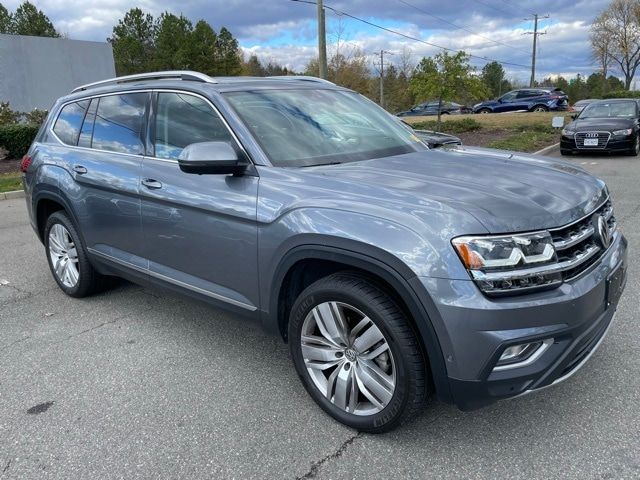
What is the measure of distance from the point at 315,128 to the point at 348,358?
148cm

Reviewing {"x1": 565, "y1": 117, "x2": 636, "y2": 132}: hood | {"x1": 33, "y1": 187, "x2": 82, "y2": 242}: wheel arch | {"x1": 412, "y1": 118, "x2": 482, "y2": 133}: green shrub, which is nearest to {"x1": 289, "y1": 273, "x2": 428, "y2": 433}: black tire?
{"x1": 33, "y1": 187, "x2": 82, "y2": 242}: wheel arch

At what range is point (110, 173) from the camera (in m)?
3.88

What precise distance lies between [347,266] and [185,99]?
1.68 m

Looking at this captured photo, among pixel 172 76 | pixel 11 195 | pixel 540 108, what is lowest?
pixel 11 195

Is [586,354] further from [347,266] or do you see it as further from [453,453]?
[347,266]

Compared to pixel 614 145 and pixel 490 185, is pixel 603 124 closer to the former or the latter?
pixel 614 145

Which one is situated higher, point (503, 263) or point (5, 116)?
point (5, 116)

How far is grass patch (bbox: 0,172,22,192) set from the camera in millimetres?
10993

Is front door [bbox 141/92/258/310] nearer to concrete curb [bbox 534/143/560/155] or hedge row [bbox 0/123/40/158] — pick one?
concrete curb [bbox 534/143/560/155]

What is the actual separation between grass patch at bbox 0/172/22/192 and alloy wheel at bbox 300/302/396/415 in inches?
379

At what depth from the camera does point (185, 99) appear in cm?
353

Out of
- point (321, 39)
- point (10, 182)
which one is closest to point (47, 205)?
point (10, 182)

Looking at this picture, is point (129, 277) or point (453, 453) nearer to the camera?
point (453, 453)

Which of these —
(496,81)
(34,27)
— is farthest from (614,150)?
(496,81)
